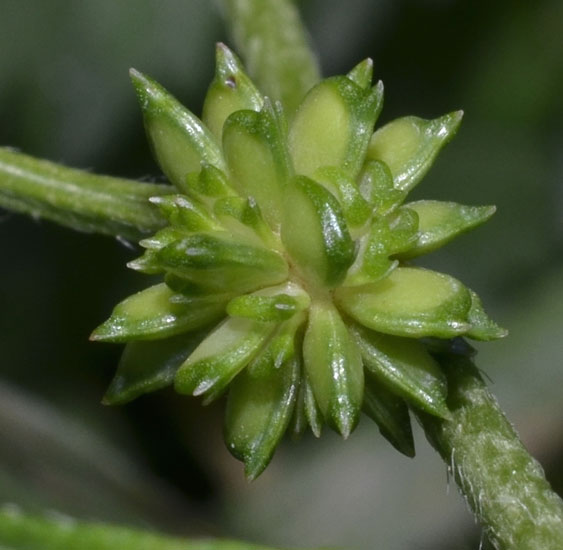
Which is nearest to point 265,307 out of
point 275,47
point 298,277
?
point 298,277

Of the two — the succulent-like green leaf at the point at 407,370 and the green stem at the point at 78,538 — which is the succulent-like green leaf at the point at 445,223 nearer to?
the succulent-like green leaf at the point at 407,370

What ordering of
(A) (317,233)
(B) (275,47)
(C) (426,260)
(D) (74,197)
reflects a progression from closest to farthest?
(A) (317,233) → (D) (74,197) → (B) (275,47) → (C) (426,260)

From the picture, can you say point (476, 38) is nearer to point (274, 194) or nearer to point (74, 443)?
point (74, 443)

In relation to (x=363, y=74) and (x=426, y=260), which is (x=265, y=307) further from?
(x=426, y=260)

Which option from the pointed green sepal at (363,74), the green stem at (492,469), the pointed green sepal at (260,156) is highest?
the pointed green sepal at (363,74)

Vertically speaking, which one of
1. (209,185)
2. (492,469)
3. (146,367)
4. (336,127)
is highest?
(336,127)

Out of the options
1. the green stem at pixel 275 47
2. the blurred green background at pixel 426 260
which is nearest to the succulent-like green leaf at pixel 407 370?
the green stem at pixel 275 47
